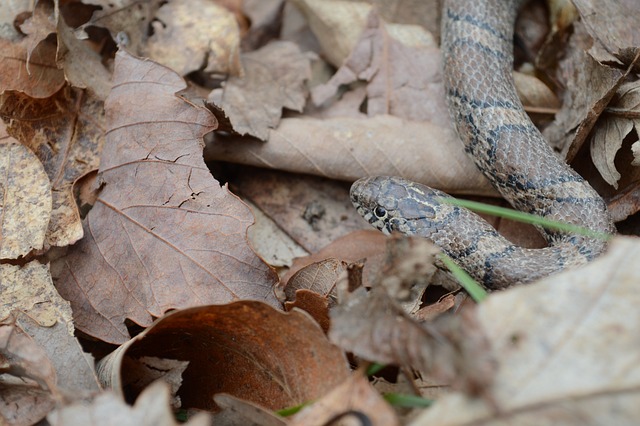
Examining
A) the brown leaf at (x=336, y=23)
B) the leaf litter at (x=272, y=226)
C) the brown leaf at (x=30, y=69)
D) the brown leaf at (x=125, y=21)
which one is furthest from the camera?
the brown leaf at (x=336, y=23)

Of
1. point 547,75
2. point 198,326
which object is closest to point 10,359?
point 198,326

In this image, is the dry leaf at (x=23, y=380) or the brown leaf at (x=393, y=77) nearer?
the dry leaf at (x=23, y=380)

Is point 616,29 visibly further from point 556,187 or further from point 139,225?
point 139,225

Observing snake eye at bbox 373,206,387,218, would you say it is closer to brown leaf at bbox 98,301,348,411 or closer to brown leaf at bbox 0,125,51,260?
brown leaf at bbox 98,301,348,411

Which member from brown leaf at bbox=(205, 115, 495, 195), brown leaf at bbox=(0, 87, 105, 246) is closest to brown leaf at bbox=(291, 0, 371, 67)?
brown leaf at bbox=(205, 115, 495, 195)

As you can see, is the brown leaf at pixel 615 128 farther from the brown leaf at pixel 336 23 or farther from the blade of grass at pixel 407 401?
the blade of grass at pixel 407 401

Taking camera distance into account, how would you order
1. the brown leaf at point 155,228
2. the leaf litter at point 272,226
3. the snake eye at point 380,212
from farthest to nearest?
the snake eye at point 380,212 < the brown leaf at point 155,228 < the leaf litter at point 272,226

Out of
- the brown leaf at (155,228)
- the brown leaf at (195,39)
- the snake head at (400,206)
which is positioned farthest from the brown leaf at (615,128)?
the brown leaf at (195,39)
